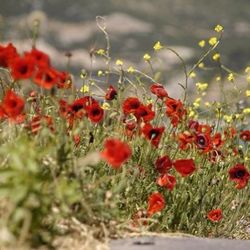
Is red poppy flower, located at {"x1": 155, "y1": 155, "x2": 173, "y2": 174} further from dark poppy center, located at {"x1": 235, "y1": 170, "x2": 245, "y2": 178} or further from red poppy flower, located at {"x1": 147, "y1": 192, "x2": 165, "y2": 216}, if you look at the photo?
dark poppy center, located at {"x1": 235, "y1": 170, "x2": 245, "y2": 178}

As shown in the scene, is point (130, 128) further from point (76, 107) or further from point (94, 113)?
point (76, 107)

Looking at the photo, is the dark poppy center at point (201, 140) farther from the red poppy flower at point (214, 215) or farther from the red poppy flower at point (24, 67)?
the red poppy flower at point (24, 67)

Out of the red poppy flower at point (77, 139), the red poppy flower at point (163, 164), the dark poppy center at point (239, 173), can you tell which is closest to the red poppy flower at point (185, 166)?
the red poppy flower at point (163, 164)

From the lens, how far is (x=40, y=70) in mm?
3656

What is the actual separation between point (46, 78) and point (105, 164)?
117 cm

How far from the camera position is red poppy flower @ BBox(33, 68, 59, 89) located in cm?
365

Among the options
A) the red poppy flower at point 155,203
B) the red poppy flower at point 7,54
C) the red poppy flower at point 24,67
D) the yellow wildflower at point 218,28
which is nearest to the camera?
the red poppy flower at point 24,67

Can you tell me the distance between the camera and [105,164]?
4750 mm

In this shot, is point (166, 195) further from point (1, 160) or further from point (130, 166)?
point (1, 160)

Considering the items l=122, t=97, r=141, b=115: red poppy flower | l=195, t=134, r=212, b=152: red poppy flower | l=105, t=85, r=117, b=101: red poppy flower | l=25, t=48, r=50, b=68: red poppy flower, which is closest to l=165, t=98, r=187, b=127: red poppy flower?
l=195, t=134, r=212, b=152: red poppy flower

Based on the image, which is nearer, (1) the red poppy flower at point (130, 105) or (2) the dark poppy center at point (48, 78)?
(2) the dark poppy center at point (48, 78)

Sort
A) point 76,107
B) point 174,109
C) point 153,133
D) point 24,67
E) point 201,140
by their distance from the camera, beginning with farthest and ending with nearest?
point 174,109, point 201,140, point 153,133, point 76,107, point 24,67

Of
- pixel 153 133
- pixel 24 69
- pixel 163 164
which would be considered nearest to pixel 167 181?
pixel 163 164

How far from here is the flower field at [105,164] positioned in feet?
11.2
